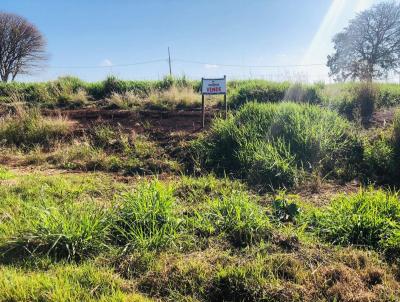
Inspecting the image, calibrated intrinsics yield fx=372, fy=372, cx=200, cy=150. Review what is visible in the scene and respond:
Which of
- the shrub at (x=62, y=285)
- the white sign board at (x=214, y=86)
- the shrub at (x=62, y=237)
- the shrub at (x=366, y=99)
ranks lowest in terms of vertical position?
the shrub at (x=62, y=285)

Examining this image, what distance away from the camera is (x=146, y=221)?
3588 mm

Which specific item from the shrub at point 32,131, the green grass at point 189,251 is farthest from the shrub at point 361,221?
the shrub at point 32,131

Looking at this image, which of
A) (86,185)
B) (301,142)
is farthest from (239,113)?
(86,185)

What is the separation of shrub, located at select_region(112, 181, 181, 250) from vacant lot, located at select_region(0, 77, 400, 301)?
16 millimetres

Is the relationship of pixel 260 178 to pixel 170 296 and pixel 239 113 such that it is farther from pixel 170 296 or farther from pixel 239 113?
pixel 170 296

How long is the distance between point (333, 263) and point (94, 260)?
6.60 feet

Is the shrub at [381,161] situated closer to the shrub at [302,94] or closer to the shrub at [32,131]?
the shrub at [302,94]

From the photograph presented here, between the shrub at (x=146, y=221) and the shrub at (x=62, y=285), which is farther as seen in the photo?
the shrub at (x=146, y=221)

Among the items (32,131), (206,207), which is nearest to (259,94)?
(32,131)

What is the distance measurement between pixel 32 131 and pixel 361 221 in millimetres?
7047

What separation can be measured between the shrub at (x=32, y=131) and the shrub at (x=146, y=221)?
4.74 metres

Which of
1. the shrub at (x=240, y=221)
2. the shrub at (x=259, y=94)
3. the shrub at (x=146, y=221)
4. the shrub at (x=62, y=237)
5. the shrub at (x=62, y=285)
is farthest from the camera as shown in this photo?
the shrub at (x=259, y=94)

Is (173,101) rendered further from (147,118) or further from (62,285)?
(62,285)

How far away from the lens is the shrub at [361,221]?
11.4ft
